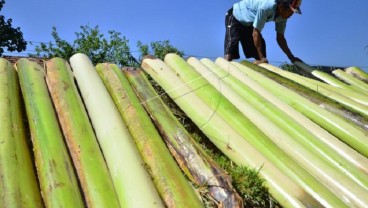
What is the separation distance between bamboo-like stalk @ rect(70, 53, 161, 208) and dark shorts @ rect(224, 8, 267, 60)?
122 inches

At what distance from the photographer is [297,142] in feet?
9.37

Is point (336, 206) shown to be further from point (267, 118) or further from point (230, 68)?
point (230, 68)

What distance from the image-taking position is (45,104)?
2.79 metres

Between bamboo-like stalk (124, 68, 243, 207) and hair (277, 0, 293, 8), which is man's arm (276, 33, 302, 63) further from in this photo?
bamboo-like stalk (124, 68, 243, 207)

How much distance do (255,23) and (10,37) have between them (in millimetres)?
19445

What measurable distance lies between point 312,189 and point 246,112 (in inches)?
41.8

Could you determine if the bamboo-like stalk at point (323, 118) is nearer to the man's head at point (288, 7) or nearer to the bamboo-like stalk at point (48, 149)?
the man's head at point (288, 7)

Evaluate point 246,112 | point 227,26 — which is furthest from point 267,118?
point 227,26

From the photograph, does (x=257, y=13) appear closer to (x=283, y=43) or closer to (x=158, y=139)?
(x=283, y=43)

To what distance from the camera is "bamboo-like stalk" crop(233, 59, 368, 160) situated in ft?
9.82

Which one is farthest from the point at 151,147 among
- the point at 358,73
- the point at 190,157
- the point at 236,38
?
the point at 358,73

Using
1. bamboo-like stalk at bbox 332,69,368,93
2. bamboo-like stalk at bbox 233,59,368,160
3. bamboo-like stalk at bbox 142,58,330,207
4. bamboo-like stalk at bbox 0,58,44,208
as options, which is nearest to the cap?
bamboo-like stalk at bbox 332,69,368,93

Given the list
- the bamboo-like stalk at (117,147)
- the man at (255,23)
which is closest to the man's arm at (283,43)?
the man at (255,23)

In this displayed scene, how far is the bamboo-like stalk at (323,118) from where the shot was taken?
2.99 metres
